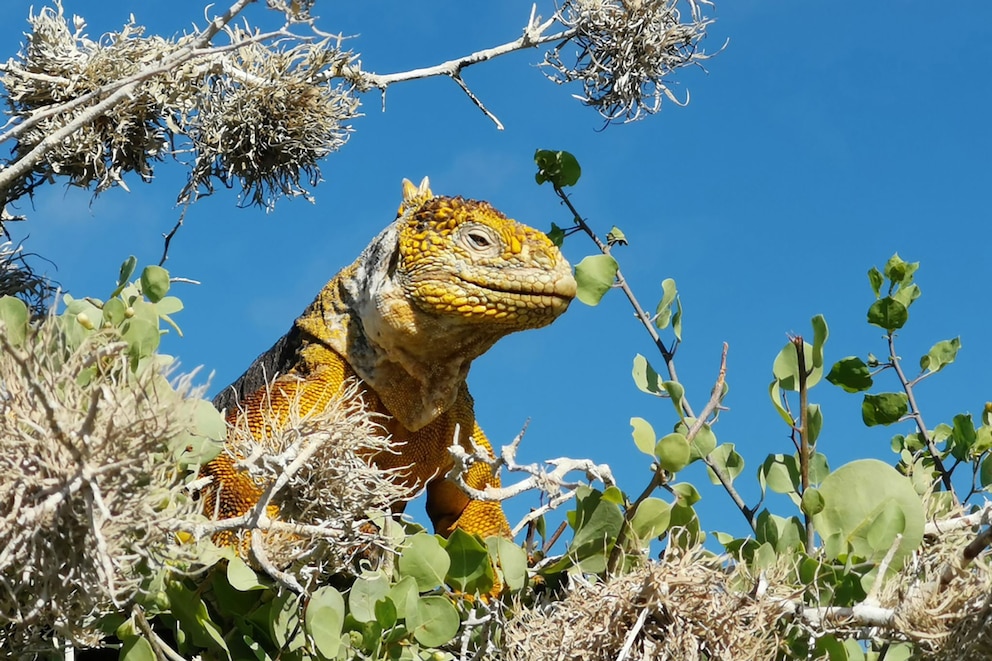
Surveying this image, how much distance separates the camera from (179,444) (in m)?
2.73

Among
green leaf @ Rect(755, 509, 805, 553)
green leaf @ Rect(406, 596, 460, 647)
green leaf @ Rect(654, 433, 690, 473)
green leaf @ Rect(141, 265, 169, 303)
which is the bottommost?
green leaf @ Rect(406, 596, 460, 647)

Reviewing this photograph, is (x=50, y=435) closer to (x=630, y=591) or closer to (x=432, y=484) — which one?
(x=630, y=591)

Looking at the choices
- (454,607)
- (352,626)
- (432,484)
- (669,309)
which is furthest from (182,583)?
(432,484)

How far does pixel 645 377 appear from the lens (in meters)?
3.67

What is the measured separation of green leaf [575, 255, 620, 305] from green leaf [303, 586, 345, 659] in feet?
4.14

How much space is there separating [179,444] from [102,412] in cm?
24

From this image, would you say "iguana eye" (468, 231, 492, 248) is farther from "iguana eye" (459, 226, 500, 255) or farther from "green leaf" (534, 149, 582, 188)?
"green leaf" (534, 149, 582, 188)

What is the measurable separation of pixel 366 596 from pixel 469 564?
1.11 feet

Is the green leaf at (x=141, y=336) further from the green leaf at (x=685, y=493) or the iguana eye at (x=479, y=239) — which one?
the iguana eye at (x=479, y=239)

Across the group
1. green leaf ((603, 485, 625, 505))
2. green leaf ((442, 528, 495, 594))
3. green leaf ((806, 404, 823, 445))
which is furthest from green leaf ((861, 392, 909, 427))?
green leaf ((442, 528, 495, 594))

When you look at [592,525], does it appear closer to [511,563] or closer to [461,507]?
[511,563]

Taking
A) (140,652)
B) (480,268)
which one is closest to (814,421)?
(480,268)

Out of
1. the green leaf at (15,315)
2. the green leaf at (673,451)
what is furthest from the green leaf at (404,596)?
the green leaf at (15,315)

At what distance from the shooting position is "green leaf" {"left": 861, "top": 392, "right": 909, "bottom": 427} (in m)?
4.07
